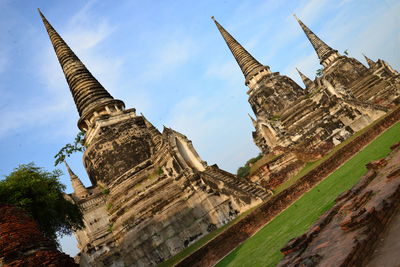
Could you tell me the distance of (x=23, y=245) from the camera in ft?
20.6

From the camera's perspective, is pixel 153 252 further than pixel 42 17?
No

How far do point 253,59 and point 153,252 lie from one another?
24.5m

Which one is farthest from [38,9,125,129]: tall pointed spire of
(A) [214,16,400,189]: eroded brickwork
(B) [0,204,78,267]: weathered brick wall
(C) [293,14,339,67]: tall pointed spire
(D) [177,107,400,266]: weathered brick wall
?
(C) [293,14,339,67]: tall pointed spire

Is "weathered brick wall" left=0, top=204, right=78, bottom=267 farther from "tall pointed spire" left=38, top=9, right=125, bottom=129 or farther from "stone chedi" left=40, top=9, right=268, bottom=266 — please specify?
"tall pointed spire" left=38, top=9, right=125, bottom=129

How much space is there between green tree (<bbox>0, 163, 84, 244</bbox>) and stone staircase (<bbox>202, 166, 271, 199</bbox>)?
6620mm

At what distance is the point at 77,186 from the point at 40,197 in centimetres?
1088

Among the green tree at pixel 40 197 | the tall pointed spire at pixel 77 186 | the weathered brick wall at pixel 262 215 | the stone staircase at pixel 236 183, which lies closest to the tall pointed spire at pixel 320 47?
the weathered brick wall at pixel 262 215

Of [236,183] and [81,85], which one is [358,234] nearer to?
[236,183]

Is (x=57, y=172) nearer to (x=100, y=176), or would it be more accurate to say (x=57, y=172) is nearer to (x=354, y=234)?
(x=100, y=176)

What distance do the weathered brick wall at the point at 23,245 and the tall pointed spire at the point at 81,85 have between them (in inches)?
600

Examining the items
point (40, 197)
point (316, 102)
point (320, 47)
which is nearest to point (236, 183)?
point (40, 197)

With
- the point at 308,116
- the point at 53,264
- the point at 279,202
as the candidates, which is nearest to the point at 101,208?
the point at 279,202

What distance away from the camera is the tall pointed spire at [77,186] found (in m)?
20.0

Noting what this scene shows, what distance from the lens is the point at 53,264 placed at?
6199 millimetres
